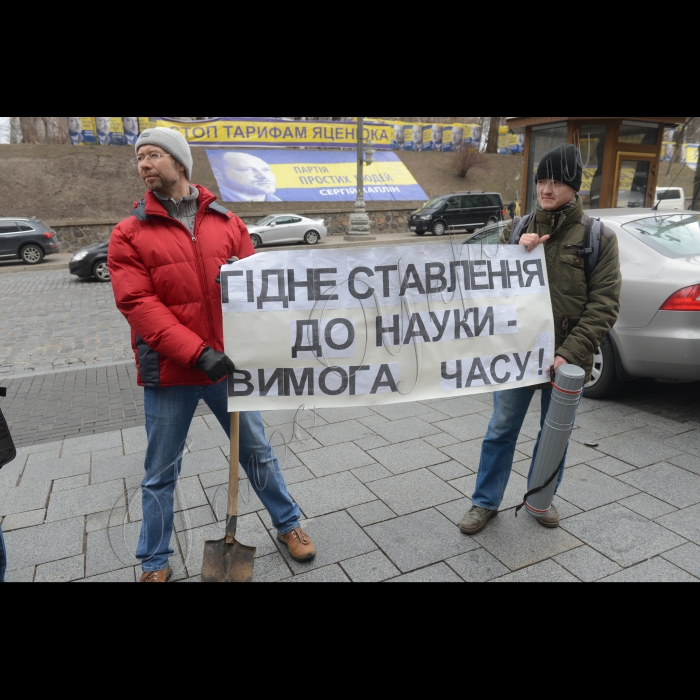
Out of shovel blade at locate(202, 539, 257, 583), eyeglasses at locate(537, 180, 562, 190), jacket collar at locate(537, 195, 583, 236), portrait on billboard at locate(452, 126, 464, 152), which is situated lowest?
shovel blade at locate(202, 539, 257, 583)

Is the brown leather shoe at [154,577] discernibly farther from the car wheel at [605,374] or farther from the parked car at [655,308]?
the car wheel at [605,374]

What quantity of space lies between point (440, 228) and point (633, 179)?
13.2 metres

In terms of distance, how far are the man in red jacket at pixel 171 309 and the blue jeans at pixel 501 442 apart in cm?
114

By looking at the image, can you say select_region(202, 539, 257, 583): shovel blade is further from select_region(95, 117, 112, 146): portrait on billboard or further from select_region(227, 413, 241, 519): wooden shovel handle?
select_region(95, 117, 112, 146): portrait on billboard

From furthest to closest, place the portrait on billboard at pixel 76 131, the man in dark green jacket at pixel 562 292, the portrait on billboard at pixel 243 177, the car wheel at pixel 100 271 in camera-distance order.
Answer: the portrait on billboard at pixel 76 131 < the portrait on billboard at pixel 243 177 < the car wheel at pixel 100 271 < the man in dark green jacket at pixel 562 292

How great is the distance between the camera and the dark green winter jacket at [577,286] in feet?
8.73

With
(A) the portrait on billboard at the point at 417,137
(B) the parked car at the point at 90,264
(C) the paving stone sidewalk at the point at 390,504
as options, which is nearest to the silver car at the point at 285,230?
(B) the parked car at the point at 90,264

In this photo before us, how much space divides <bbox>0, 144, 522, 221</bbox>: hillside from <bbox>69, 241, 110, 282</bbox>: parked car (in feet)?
35.1

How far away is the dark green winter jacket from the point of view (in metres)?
2.66

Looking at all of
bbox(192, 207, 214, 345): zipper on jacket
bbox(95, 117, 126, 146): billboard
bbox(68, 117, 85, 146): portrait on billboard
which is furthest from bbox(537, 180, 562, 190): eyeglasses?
bbox(68, 117, 85, 146): portrait on billboard

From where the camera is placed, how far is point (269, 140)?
29266 millimetres

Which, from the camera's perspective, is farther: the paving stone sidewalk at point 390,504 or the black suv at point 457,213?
the black suv at point 457,213

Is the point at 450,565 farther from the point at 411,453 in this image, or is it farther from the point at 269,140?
the point at 269,140
